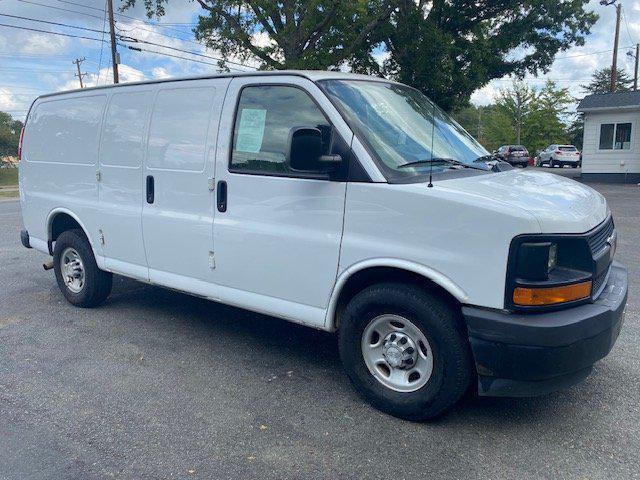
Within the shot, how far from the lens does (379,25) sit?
20.4 meters

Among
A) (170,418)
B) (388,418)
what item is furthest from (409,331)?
(170,418)

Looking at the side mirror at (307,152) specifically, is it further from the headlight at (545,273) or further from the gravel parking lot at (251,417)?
the gravel parking lot at (251,417)

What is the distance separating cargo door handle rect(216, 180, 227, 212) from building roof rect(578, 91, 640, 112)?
22804mm

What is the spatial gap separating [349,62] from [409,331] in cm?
1990

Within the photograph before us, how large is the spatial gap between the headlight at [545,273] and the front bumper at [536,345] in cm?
9

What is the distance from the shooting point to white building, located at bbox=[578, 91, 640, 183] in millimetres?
23078

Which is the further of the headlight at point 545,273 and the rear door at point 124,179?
the rear door at point 124,179

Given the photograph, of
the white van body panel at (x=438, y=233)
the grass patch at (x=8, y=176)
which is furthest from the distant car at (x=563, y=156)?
the grass patch at (x=8, y=176)

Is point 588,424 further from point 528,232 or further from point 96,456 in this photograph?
point 96,456

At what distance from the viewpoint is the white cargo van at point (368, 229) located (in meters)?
2.99

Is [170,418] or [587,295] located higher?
[587,295]

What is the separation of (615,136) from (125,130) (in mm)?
23717

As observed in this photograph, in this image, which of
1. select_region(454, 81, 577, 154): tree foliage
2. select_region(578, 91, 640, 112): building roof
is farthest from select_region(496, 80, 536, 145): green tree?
select_region(578, 91, 640, 112): building roof

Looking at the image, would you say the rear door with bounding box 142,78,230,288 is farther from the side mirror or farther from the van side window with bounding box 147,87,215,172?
the side mirror
